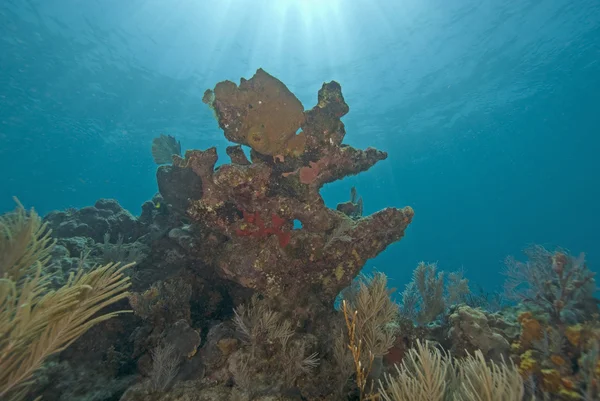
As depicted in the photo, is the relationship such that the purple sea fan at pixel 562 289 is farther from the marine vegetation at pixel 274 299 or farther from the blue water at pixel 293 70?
the blue water at pixel 293 70

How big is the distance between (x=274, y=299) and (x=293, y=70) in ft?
84.5

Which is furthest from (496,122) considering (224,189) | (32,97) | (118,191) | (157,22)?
(118,191)

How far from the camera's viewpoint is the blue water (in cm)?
2116

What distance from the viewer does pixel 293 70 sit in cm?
2703

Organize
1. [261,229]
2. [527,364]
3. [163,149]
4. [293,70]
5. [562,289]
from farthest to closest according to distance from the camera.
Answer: [293,70] → [163,149] → [261,229] → [562,289] → [527,364]

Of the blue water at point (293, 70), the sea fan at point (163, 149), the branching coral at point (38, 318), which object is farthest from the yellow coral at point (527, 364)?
the sea fan at point (163, 149)

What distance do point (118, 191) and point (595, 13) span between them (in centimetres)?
8341

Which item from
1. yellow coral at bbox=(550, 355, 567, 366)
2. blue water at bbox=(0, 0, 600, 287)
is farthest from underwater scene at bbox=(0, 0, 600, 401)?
blue water at bbox=(0, 0, 600, 287)

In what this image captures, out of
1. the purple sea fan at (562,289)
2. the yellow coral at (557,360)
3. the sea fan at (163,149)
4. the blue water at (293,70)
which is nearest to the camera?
the yellow coral at (557,360)

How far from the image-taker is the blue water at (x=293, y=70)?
2116cm

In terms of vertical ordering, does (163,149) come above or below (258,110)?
above

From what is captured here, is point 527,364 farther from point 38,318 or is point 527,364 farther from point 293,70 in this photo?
point 293,70

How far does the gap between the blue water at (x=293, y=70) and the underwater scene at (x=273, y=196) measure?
0.21 m

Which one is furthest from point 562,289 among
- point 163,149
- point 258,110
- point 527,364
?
point 163,149
